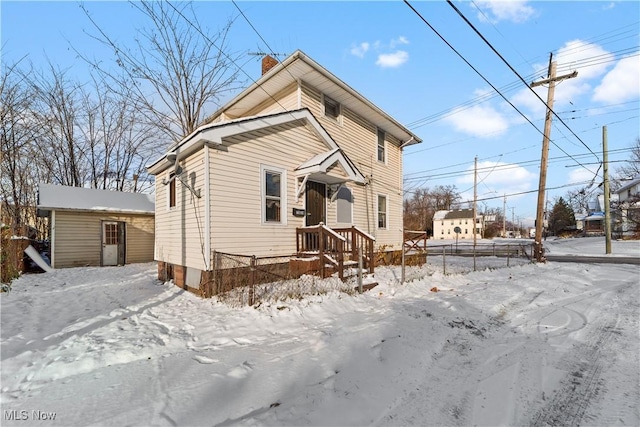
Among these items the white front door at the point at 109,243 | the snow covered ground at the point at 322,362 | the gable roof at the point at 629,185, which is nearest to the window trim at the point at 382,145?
the snow covered ground at the point at 322,362

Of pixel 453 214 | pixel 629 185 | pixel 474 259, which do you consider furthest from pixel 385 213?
pixel 453 214

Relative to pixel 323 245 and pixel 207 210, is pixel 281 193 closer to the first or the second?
pixel 323 245

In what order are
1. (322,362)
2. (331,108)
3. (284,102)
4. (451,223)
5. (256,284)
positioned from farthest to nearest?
(451,223) < (331,108) < (284,102) < (256,284) < (322,362)

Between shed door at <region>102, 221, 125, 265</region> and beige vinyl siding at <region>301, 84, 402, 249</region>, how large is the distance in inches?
439

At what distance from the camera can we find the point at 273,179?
842 cm

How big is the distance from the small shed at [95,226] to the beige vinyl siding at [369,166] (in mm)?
10272

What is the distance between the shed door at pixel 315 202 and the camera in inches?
372

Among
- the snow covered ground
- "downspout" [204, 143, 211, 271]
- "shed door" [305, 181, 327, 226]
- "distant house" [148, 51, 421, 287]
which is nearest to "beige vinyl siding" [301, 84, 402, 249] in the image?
"distant house" [148, 51, 421, 287]

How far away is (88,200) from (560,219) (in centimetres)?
7634

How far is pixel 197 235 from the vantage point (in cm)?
732

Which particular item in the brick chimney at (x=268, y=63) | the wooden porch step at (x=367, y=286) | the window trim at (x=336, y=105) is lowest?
the wooden porch step at (x=367, y=286)

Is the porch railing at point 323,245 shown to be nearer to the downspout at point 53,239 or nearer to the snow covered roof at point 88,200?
the snow covered roof at point 88,200

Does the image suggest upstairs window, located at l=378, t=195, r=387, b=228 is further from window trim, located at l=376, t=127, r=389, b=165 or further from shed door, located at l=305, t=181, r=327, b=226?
shed door, located at l=305, t=181, r=327, b=226

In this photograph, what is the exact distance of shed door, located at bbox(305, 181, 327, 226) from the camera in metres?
9.44
